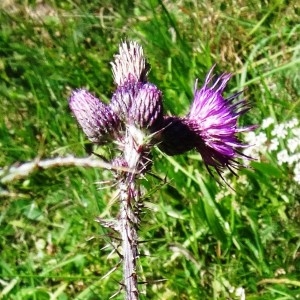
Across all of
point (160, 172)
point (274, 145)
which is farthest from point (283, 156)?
point (160, 172)

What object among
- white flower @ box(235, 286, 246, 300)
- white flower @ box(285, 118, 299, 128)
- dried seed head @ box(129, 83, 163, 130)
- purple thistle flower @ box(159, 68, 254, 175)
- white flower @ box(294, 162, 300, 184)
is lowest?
white flower @ box(235, 286, 246, 300)

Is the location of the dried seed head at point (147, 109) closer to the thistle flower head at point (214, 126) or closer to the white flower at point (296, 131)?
the thistle flower head at point (214, 126)

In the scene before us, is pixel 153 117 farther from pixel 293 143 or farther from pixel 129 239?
pixel 293 143

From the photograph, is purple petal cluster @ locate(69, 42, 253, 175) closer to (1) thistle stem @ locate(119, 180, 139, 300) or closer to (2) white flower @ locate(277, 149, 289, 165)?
(1) thistle stem @ locate(119, 180, 139, 300)

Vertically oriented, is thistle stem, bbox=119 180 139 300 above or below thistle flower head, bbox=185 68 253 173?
below

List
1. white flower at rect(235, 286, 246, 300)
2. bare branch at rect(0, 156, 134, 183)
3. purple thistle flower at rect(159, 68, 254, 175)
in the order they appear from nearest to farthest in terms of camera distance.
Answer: bare branch at rect(0, 156, 134, 183)
purple thistle flower at rect(159, 68, 254, 175)
white flower at rect(235, 286, 246, 300)

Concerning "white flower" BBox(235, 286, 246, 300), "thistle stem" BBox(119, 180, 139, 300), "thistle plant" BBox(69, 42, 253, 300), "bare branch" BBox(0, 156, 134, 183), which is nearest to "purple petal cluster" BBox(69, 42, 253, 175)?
"thistle plant" BBox(69, 42, 253, 300)

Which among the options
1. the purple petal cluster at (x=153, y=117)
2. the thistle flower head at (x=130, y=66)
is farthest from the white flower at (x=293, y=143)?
the thistle flower head at (x=130, y=66)

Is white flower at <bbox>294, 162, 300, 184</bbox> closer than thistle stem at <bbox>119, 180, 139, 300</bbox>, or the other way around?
thistle stem at <bbox>119, 180, 139, 300</bbox>
